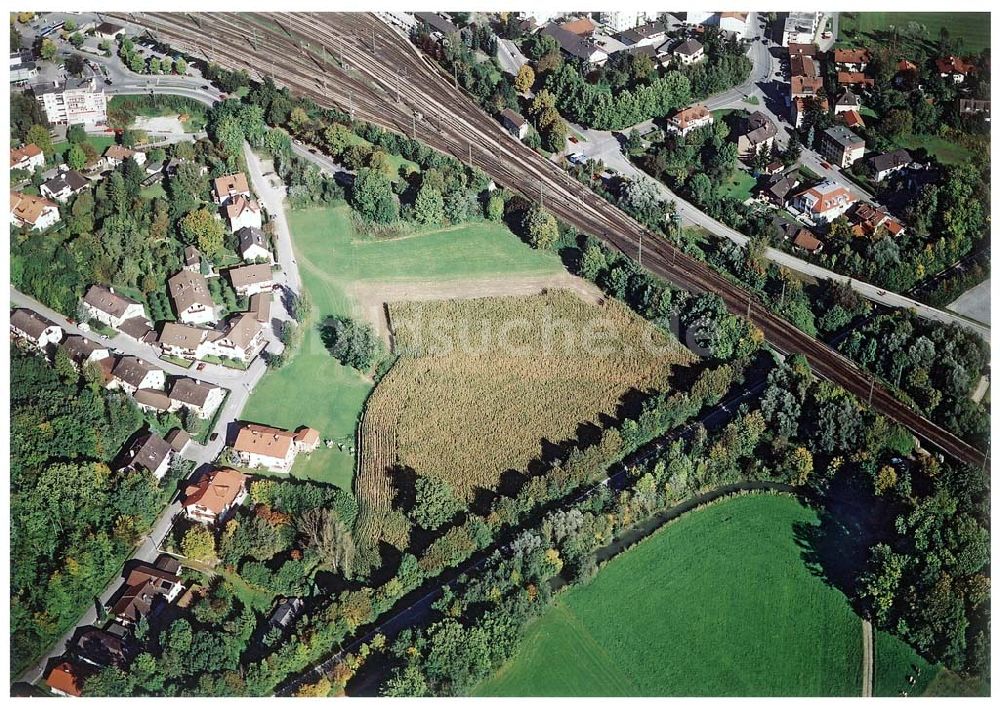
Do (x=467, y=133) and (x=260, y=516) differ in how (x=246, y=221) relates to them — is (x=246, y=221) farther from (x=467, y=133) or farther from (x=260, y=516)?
(x=260, y=516)

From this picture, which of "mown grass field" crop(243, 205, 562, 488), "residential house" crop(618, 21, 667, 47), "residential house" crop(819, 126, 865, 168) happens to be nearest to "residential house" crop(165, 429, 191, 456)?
"mown grass field" crop(243, 205, 562, 488)

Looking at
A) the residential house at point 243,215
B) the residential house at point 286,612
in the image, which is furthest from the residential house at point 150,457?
the residential house at point 243,215

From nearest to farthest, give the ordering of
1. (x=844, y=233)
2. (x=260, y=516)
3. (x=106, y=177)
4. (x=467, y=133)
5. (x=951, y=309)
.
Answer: (x=260, y=516) → (x=951, y=309) → (x=844, y=233) → (x=106, y=177) → (x=467, y=133)

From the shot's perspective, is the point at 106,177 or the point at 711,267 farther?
the point at 106,177

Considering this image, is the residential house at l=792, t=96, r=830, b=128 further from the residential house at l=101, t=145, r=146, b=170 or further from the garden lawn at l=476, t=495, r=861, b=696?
the residential house at l=101, t=145, r=146, b=170

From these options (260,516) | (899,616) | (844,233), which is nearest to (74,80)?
(260,516)

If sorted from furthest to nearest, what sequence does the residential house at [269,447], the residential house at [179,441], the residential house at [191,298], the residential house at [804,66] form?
1. the residential house at [804,66]
2. the residential house at [191,298]
3. the residential house at [179,441]
4. the residential house at [269,447]

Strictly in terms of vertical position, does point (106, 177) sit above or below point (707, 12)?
below

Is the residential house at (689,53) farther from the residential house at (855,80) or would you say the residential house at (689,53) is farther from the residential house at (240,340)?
the residential house at (240,340)
